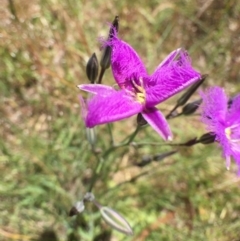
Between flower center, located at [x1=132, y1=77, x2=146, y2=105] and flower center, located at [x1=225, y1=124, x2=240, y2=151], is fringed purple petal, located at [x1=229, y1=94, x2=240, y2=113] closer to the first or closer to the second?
flower center, located at [x1=225, y1=124, x2=240, y2=151]

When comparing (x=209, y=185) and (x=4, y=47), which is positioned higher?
(x=4, y=47)

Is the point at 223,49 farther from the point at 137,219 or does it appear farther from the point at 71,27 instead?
the point at 137,219

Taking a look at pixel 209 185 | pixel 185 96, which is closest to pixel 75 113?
pixel 209 185

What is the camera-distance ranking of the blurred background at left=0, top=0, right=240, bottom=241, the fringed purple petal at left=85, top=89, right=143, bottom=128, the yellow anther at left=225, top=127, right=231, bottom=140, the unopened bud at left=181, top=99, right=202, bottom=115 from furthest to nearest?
1. the blurred background at left=0, top=0, right=240, bottom=241
2. the unopened bud at left=181, top=99, right=202, bottom=115
3. the yellow anther at left=225, top=127, right=231, bottom=140
4. the fringed purple petal at left=85, top=89, right=143, bottom=128

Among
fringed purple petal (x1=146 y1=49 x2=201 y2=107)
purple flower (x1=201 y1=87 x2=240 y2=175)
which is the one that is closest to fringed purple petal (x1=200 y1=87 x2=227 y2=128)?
purple flower (x1=201 y1=87 x2=240 y2=175)

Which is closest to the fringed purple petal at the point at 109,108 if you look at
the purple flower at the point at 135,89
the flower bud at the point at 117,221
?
the purple flower at the point at 135,89

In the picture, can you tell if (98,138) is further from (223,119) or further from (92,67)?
(223,119)

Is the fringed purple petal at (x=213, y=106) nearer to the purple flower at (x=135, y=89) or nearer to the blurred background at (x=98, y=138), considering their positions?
the purple flower at (x=135, y=89)
